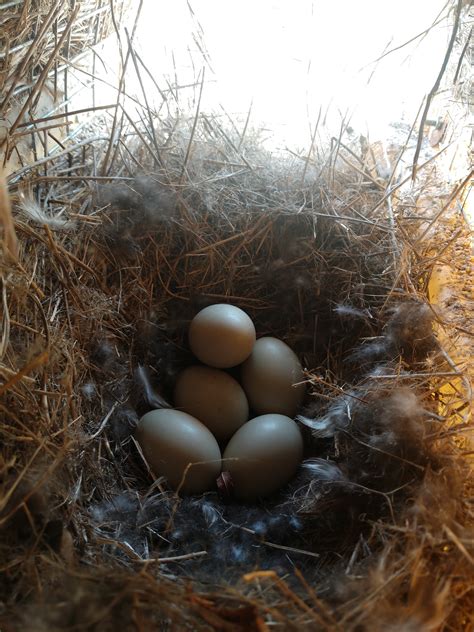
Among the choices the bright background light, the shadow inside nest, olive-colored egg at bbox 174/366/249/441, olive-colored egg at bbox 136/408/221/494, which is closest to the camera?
the shadow inside nest

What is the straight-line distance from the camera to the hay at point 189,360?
2.63ft

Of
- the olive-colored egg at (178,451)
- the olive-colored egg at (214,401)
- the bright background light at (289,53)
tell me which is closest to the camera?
the olive-colored egg at (178,451)

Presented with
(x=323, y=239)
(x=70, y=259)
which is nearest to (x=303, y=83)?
(x=323, y=239)

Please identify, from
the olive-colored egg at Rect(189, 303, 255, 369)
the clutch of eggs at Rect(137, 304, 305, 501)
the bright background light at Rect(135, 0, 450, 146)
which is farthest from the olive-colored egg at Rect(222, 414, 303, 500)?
the bright background light at Rect(135, 0, 450, 146)

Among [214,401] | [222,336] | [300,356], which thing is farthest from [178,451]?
[300,356]

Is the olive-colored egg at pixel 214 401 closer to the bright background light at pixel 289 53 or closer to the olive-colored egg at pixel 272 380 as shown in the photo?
the olive-colored egg at pixel 272 380

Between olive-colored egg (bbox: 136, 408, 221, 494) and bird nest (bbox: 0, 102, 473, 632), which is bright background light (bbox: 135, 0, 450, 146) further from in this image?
olive-colored egg (bbox: 136, 408, 221, 494)

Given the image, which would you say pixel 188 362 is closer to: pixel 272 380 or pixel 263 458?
pixel 272 380

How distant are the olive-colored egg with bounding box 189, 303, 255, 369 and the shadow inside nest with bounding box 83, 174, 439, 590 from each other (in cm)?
12

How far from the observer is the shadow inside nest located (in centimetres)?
105

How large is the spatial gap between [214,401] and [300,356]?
27cm

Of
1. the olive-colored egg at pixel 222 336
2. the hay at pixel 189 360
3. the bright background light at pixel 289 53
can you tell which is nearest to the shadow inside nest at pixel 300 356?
the hay at pixel 189 360

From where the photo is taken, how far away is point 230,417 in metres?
1.37

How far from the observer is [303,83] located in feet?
5.29
